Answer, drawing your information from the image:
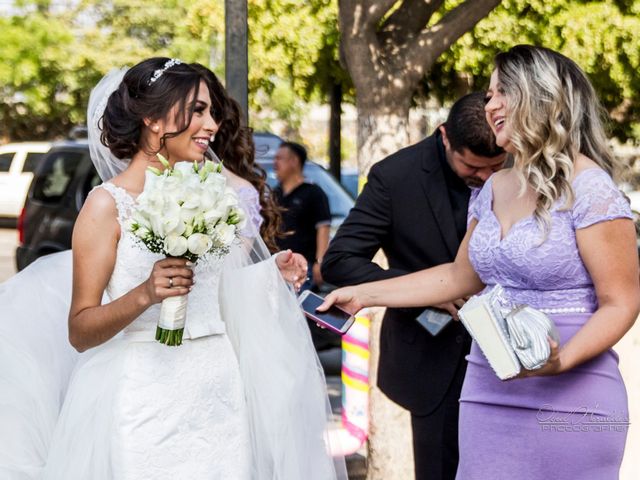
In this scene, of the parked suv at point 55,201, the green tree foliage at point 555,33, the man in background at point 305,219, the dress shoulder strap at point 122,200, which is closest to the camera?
the dress shoulder strap at point 122,200

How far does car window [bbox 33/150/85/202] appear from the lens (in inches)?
429

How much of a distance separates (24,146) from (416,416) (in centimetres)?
2347

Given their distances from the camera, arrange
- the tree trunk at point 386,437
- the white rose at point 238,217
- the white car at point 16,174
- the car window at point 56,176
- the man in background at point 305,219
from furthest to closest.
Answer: the white car at point 16,174, the car window at point 56,176, the man in background at point 305,219, the tree trunk at point 386,437, the white rose at point 238,217

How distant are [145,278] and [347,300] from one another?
0.79 meters

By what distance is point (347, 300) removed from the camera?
3.91 metres

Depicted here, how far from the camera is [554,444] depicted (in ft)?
10.4

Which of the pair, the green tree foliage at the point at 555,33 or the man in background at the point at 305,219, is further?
the green tree foliage at the point at 555,33

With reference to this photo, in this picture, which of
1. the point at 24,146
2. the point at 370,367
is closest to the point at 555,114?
the point at 370,367

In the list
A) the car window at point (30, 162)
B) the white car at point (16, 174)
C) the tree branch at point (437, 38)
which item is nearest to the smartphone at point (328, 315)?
the tree branch at point (437, 38)

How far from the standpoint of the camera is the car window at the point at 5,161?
26109 mm

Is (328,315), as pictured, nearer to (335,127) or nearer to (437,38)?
(437,38)

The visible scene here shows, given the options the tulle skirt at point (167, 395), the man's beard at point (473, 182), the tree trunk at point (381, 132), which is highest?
the man's beard at point (473, 182)

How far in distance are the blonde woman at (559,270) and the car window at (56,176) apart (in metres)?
8.14

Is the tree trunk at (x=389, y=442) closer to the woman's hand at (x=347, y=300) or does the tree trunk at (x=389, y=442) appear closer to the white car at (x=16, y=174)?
the woman's hand at (x=347, y=300)
